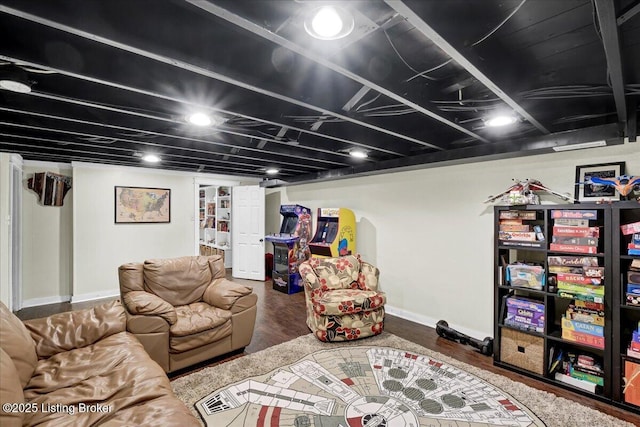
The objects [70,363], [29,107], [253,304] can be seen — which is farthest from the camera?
[253,304]

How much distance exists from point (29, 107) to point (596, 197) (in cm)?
455

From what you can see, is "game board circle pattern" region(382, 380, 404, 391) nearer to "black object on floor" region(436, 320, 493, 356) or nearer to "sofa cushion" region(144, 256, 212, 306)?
"black object on floor" region(436, 320, 493, 356)

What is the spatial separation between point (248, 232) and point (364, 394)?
177 inches

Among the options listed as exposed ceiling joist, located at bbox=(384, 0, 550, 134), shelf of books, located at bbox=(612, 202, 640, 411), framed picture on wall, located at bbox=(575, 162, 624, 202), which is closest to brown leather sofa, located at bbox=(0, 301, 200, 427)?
exposed ceiling joist, located at bbox=(384, 0, 550, 134)

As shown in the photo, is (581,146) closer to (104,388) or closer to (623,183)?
(623,183)

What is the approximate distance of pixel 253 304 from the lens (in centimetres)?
327

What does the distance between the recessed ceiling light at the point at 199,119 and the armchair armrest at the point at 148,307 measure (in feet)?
5.16

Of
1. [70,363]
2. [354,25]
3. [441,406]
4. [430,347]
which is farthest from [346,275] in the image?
[354,25]

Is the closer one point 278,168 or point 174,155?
point 174,155

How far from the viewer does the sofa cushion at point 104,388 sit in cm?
146

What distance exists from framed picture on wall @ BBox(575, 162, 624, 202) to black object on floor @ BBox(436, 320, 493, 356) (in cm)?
162

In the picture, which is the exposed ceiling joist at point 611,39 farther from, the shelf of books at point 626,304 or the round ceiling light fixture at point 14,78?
the round ceiling light fixture at point 14,78

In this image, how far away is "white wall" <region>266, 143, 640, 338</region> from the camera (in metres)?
3.02

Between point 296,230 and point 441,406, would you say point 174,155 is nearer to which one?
point 296,230
